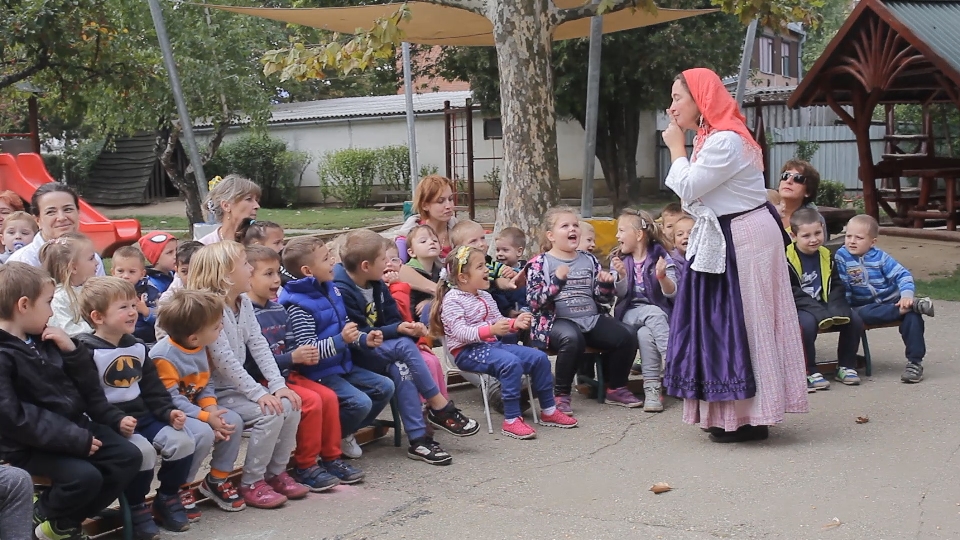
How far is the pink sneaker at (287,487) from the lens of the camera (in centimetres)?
479

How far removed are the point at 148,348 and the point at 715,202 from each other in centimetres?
293

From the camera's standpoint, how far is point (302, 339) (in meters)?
5.16

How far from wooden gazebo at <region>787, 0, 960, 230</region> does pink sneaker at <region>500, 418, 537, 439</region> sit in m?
8.37

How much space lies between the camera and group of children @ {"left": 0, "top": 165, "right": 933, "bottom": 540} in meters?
3.98

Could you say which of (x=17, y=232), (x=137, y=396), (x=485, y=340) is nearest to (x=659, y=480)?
(x=485, y=340)

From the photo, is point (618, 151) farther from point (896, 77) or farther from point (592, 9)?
point (592, 9)

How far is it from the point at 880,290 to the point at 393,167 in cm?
2060

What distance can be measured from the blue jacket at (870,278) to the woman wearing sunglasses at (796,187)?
1.02 feet

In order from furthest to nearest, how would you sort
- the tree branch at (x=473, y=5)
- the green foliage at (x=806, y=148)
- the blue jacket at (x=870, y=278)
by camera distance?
the green foliage at (x=806, y=148), the tree branch at (x=473, y=5), the blue jacket at (x=870, y=278)

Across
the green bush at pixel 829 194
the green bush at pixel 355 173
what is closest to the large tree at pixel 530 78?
the green bush at pixel 829 194

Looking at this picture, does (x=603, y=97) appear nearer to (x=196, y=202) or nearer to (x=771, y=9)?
(x=196, y=202)

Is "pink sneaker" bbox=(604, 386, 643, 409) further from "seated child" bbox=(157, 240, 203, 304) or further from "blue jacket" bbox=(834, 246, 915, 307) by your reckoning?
"seated child" bbox=(157, 240, 203, 304)

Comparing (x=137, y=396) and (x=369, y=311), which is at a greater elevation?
(x=369, y=311)

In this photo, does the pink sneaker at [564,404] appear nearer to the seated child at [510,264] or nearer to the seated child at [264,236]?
the seated child at [510,264]
